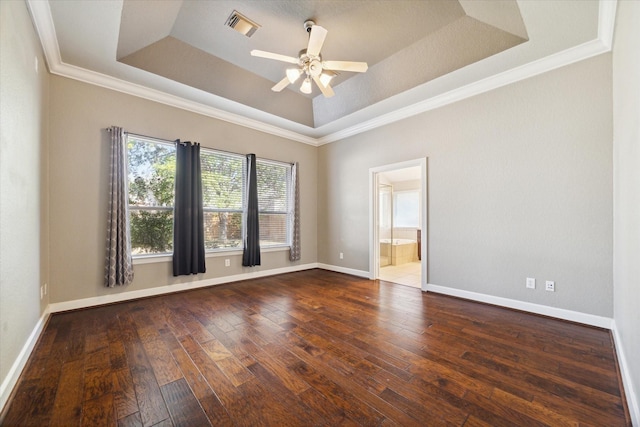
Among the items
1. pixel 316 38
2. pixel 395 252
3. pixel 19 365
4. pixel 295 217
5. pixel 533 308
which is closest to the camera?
pixel 19 365

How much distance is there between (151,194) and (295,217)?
8.18 feet

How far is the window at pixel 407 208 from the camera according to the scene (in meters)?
7.69

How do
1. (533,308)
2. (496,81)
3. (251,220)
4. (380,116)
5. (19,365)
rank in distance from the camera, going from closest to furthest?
(19,365)
(533,308)
(496,81)
(380,116)
(251,220)

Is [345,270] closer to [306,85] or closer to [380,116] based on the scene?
[380,116]

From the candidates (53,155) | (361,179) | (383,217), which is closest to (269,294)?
(361,179)

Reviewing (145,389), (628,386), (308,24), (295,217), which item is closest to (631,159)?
(628,386)

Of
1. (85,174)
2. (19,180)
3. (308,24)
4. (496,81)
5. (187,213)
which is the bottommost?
(187,213)

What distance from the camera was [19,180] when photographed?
1921mm

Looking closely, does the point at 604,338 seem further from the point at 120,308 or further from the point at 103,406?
the point at 120,308

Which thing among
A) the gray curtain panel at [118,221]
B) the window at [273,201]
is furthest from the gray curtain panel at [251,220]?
the gray curtain panel at [118,221]

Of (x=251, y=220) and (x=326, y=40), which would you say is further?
(x=251, y=220)

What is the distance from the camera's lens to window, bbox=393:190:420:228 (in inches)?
303

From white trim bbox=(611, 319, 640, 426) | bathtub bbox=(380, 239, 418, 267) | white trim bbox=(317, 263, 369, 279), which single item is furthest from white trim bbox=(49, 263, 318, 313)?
white trim bbox=(611, 319, 640, 426)

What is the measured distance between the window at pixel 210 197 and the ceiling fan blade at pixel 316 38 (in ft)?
7.89
